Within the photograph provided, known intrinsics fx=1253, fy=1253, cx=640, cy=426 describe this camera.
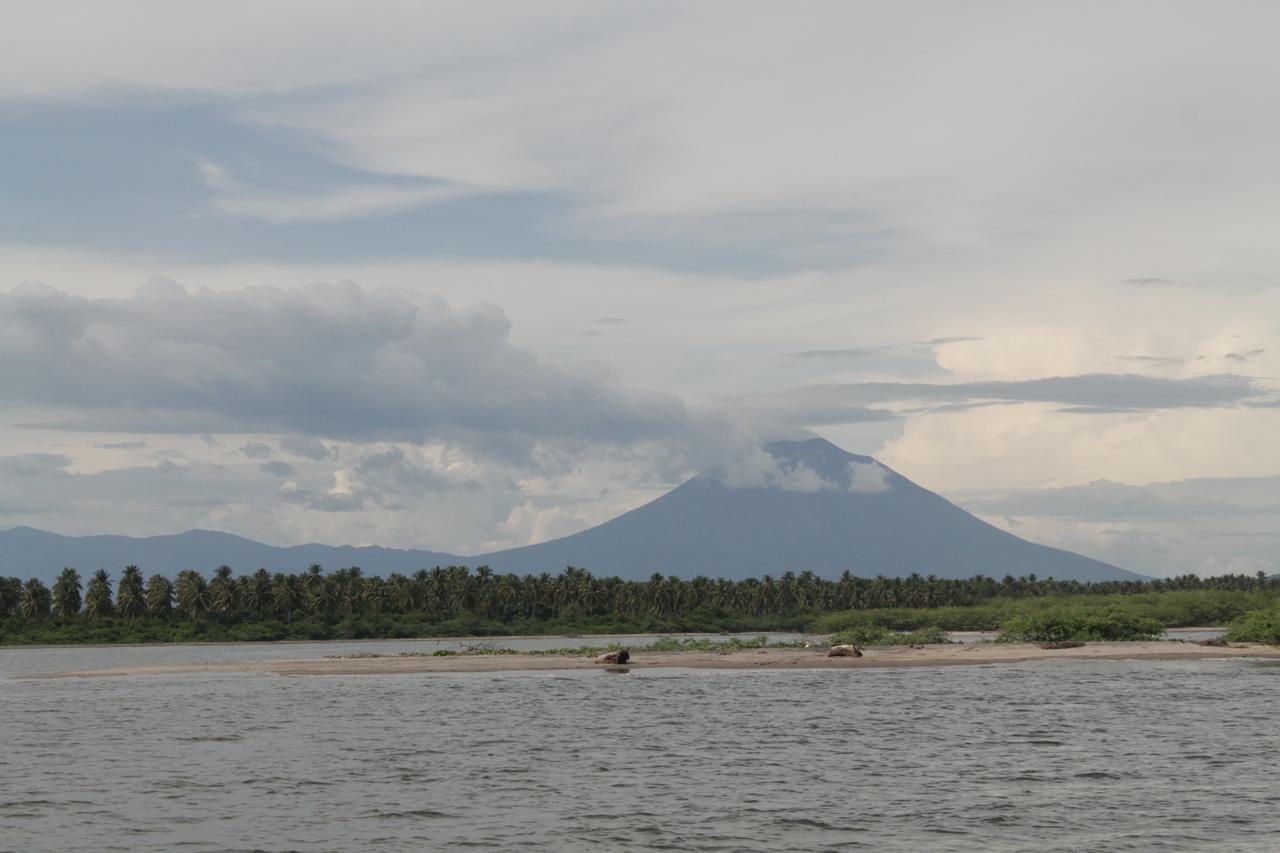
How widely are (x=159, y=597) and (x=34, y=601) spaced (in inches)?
648

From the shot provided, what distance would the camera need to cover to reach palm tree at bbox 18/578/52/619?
6875 inches

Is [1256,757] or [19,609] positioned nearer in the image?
[1256,757]

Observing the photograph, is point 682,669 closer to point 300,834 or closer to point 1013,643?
point 1013,643

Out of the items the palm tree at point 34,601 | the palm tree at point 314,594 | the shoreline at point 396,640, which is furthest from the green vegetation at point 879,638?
the palm tree at point 34,601

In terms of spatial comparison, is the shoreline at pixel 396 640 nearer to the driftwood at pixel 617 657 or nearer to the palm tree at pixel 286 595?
the palm tree at pixel 286 595

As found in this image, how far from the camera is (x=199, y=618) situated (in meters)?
182

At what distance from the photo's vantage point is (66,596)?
581ft

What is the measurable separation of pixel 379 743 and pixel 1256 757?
34604mm

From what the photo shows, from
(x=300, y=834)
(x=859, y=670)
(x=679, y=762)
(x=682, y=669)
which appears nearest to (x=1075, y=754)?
(x=679, y=762)

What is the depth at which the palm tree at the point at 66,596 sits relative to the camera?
17638cm

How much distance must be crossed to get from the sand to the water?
1558 cm

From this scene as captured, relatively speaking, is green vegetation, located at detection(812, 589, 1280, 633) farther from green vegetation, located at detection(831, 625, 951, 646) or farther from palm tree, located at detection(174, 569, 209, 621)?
palm tree, located at detection(174, 569, 209, 621)

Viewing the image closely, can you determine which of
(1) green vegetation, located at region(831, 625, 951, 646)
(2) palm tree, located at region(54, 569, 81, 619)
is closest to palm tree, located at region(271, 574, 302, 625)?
(2) palm tree, located at region(54, 569, 81, 619)

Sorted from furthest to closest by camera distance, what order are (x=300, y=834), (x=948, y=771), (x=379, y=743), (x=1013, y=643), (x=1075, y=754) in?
(x=1013, y=643) → (x=379, y=743) → (x=1075, y=754) → (x=948, y=771) → (x=300, y=834)
